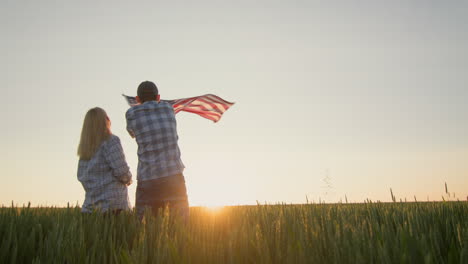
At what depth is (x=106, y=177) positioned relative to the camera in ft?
16.1

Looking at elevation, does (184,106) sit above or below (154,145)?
above

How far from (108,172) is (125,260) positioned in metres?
3.12

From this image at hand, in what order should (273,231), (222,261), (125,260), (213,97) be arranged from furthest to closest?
(213,97)
(273,231)
(222,261)
(125,260)

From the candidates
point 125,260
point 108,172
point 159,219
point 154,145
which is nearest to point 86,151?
point 108,172

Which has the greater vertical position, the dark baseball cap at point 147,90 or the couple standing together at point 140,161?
the dark baseball cap at point 147,90


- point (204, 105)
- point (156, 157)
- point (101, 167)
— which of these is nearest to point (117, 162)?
point (101, 167)

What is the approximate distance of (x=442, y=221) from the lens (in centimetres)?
337

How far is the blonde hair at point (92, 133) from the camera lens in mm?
4930

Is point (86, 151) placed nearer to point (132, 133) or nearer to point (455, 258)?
point (132, 133)

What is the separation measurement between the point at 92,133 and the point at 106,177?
60cm

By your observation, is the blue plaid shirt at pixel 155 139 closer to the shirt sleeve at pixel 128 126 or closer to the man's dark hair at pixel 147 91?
the shirt sleeve at pixel 128 126

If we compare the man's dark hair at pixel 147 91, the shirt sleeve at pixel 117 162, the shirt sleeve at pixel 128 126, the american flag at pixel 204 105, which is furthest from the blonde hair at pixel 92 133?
the american flag at pixel 204 105

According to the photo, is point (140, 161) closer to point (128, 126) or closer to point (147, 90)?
point (128, 126)

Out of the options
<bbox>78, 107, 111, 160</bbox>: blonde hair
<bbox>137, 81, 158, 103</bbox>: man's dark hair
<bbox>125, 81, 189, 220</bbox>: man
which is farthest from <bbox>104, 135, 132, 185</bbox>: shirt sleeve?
<bbox>137, 81, 158, 103</bbox>: man's dark hair
